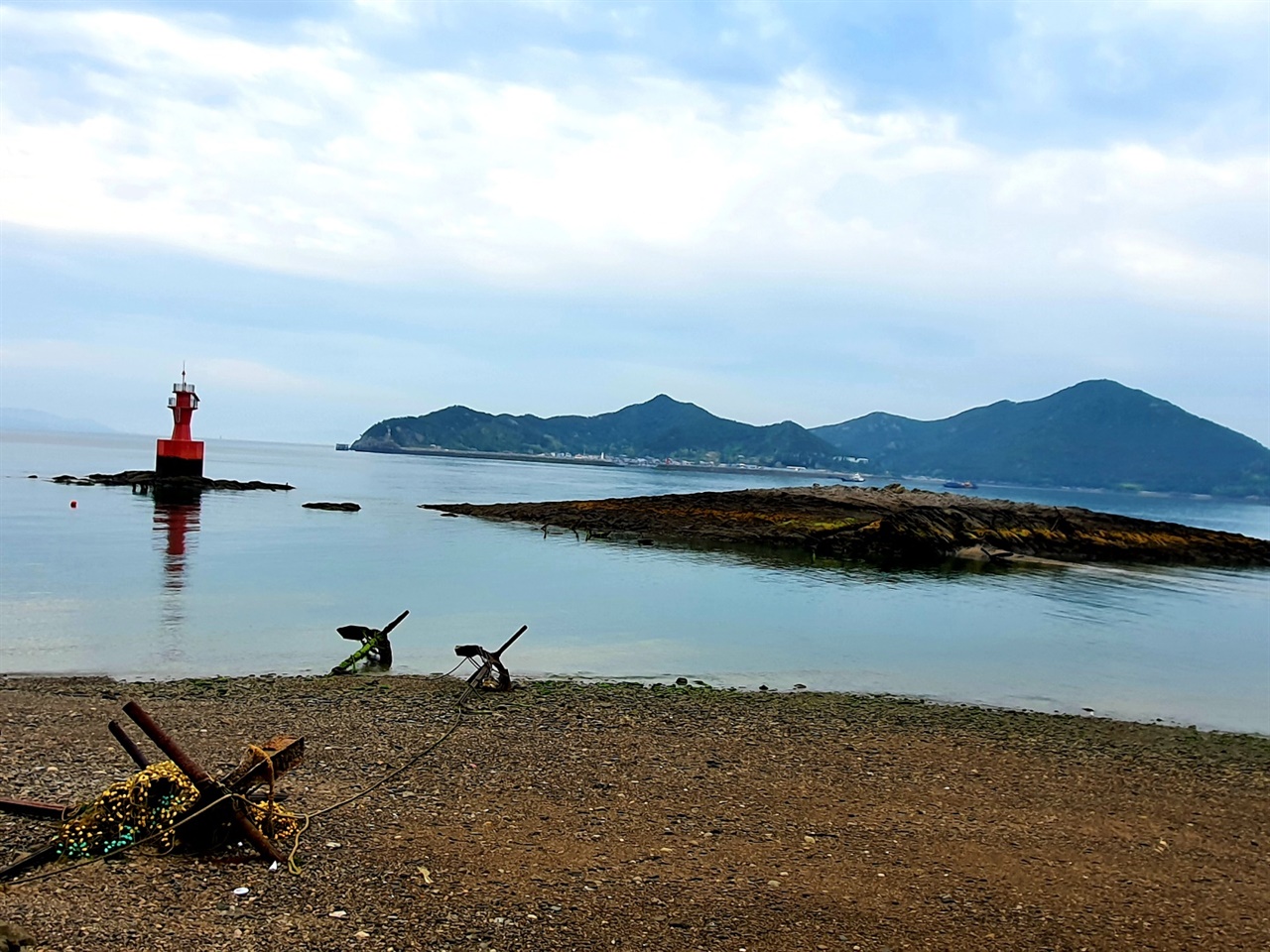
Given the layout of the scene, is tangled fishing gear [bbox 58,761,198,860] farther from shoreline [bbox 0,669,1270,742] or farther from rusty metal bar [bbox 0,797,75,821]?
shoreline [bbox 0,669,1270,742]

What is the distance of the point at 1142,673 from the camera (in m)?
19.2

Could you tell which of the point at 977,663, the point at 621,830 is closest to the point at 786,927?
the point at 621,830

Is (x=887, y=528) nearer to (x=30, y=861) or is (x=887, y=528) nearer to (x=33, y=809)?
(x=33, y=809)

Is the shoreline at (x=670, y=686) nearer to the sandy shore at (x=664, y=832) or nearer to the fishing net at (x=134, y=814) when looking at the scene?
the sandy shore at (x=664, y=832)

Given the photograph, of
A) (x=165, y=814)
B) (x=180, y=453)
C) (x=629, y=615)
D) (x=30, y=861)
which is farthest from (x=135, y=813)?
(x=180, y=453)

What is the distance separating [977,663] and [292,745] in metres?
15.5

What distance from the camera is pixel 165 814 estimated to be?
21.0ft

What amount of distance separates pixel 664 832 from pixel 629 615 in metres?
15.3

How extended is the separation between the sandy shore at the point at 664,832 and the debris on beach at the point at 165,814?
182 millimetres

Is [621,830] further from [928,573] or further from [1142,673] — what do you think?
[928,573]

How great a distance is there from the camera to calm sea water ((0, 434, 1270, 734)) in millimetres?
16578

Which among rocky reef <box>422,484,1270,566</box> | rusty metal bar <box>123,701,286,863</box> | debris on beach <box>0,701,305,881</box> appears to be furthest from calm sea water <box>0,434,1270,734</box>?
rusty metal bar <box>123,701,286,863</box>

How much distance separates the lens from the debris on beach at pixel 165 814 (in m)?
6.21

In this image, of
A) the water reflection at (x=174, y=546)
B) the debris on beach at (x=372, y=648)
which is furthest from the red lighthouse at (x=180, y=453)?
the debris on beach at (x=372, y=648)
